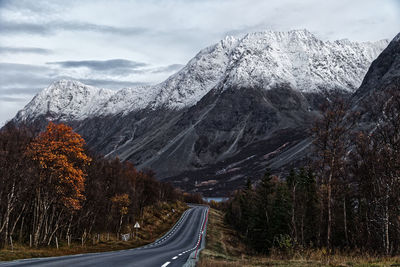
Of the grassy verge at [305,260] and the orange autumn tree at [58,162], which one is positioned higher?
the orange autumn tree at [58,162]

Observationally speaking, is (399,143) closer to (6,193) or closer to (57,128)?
(57,128)

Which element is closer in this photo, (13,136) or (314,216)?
(13,136)

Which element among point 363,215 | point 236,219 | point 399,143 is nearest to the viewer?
point 399,143

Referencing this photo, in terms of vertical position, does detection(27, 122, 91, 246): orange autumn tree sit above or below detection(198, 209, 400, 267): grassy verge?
above

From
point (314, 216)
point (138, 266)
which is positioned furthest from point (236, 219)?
point (138, 266)

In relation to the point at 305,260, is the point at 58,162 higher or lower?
higher

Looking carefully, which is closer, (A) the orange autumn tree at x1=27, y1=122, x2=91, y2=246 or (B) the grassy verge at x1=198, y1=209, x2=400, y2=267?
(B) the grassy verge at x1=198, y1=209, x2=400, y2=267

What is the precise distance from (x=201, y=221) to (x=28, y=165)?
69025 mm

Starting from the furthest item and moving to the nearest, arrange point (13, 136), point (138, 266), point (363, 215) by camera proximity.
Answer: point (363, 215), point (13, 136), point (138, 266)

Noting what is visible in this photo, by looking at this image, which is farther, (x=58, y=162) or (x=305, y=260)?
(x=58, y=162)

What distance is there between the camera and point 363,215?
148 ft

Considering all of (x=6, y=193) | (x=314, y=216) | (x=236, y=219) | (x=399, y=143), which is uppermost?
(x=399, y=143)

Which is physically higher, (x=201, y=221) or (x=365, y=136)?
(x=365, y=136)

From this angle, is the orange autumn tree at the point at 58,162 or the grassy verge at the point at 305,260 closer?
the grassy verge at the point at 305,260
